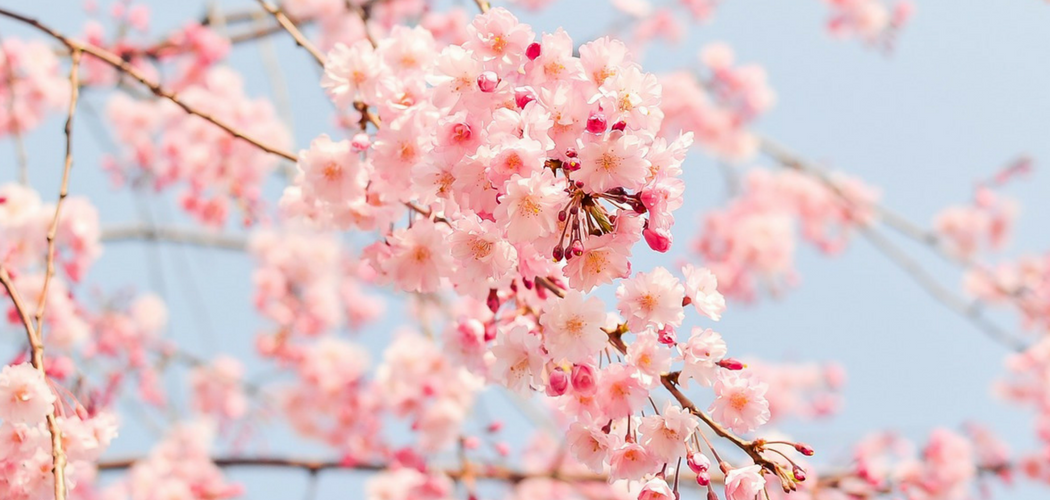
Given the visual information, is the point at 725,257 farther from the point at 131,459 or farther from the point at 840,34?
the point at 131,459

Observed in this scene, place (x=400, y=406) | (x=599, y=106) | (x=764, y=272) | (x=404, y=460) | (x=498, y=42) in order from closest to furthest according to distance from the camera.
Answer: (x=599, y=106), (x=498, y=42), (x=404, y=460), (x=400, y=406), (x=764, y=272)

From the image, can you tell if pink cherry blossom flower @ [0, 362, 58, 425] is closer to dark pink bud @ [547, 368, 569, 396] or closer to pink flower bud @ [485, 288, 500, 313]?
pink flower bud @ [485, 288, 500, 313]

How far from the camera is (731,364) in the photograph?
1455 mm

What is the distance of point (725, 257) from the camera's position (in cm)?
725

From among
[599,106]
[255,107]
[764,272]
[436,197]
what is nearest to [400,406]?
[255,107]

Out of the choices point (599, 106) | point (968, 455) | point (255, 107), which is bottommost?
point (599, 106)

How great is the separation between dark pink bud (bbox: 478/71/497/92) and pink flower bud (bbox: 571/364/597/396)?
556 millimetres

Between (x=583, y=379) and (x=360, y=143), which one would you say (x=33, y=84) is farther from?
(x=583, y=379)

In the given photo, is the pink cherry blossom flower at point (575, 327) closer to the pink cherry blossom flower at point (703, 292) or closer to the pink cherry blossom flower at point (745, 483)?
the pink cherry blossom flower at point (703, 292)

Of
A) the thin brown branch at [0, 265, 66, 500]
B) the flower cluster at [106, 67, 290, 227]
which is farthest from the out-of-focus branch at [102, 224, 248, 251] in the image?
the thin brown branch at [0, 265, 66, 500]

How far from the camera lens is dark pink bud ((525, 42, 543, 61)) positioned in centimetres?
140

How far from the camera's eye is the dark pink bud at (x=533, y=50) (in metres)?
1.40

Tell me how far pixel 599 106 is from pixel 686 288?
419mm

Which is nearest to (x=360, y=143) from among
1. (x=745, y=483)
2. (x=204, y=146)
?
(x=745, y=483)
